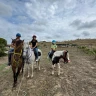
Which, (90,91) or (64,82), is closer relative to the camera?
(90,91)

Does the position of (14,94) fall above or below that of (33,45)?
below

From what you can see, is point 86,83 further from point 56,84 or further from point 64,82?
point 56,84

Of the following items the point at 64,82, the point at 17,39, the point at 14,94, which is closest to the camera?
the point at 14,94

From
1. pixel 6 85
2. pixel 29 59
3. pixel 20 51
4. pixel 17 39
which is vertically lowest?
pixel 6 85

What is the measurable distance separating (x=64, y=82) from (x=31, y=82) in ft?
5.07

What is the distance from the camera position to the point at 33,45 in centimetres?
702

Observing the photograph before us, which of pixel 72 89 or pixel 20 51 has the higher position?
pixel 20 51

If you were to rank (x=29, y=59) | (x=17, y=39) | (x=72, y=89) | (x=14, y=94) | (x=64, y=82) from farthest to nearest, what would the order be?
1. (x=29, y=59)
2. (x=64, y=82)
3. (x=17, y=39)
4. (x=72, y=89)
5. (x=14, y=94)

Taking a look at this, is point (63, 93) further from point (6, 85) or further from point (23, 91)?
point (6, 85)

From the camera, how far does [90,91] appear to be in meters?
4.55

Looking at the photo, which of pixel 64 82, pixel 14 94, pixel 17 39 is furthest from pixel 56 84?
pixel 17 39

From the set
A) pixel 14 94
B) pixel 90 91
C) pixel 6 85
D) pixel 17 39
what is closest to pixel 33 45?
pixel 17 39

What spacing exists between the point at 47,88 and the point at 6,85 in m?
1.90

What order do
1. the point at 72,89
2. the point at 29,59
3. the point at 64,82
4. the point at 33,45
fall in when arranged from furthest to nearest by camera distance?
1. the point at 33,45
2. the point at 29,59
3. the point at 64,82
4. the point at 72,89
